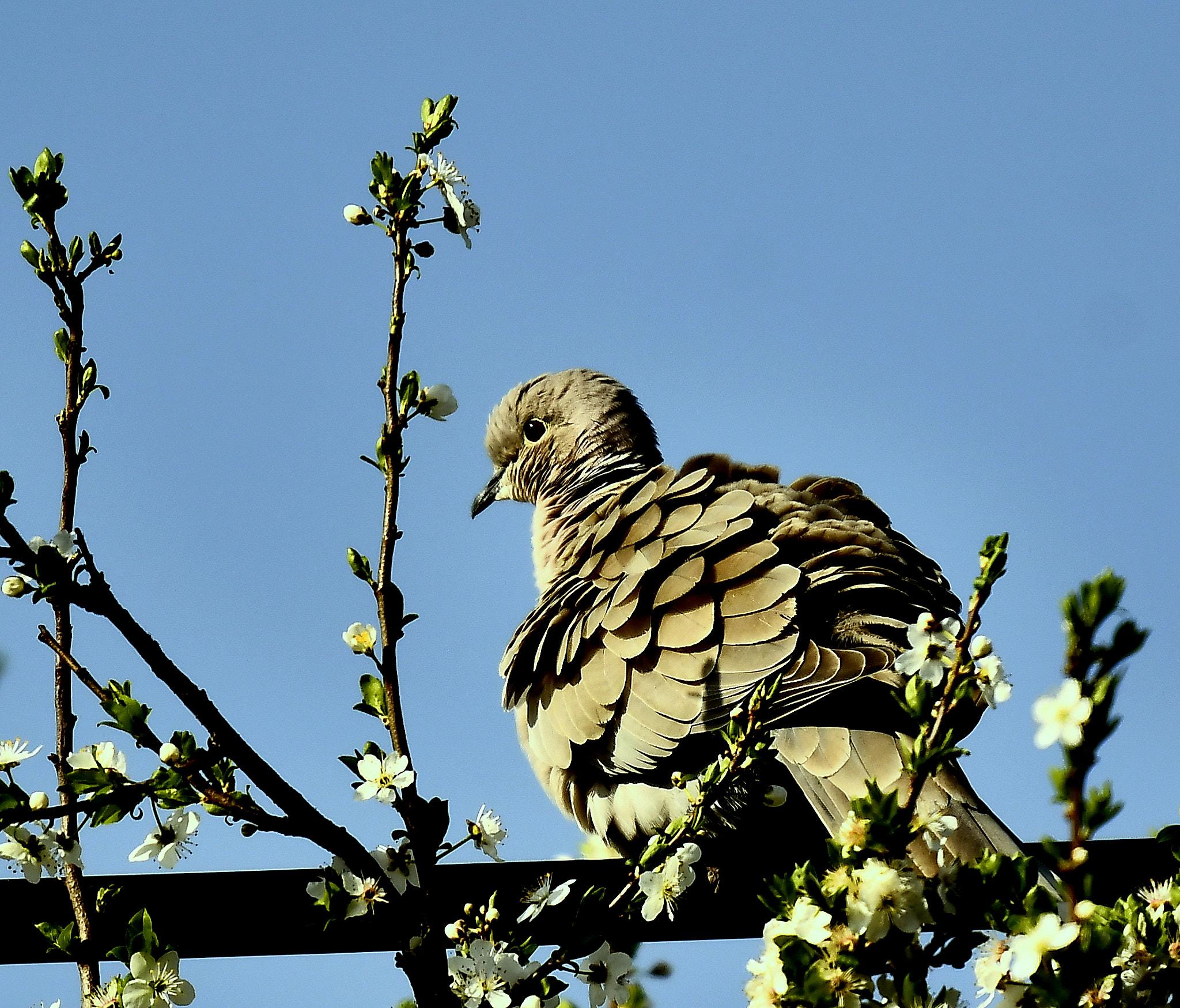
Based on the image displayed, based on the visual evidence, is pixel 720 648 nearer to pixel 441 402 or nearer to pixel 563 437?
pixel 441 402

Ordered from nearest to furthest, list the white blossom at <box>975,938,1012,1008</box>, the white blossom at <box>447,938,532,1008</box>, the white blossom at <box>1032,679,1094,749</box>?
the white blossom at <box>1032,679,1094,749</box>
the white blossom at <box>975,938,1012,1008</box>
the white blossom at <box>447,938,532,1008</box>

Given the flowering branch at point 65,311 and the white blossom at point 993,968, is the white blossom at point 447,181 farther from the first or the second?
the white blossom at point 993,968

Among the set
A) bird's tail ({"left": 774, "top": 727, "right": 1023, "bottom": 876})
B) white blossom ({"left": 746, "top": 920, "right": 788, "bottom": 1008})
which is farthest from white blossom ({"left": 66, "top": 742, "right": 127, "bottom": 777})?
bird's tail ({"left": 774, "top": 727, "right": 1023, "bottom": 876})

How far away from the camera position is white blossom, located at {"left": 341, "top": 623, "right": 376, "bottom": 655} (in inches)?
62.9

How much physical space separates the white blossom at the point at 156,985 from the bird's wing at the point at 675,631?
1698mm

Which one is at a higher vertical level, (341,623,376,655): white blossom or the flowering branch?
the flowering branch

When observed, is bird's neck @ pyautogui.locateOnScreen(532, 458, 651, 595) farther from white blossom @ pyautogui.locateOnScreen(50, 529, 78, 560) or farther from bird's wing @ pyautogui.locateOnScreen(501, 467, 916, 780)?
white blossom @ pyautogui.locateOnScreen(50, 529, 78, 560)

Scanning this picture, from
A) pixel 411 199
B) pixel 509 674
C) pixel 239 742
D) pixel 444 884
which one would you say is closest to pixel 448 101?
pixel 411 199

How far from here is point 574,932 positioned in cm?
155

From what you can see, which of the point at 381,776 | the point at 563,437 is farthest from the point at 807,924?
the point at 563,437

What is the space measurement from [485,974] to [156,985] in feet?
1.28

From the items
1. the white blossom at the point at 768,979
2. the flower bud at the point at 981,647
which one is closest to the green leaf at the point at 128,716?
the white blossom at the point at 768,979

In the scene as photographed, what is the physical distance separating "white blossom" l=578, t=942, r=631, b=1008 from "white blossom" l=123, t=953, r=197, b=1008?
0.49 m

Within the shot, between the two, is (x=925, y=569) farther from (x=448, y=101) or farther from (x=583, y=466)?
(x=448, y=101)
